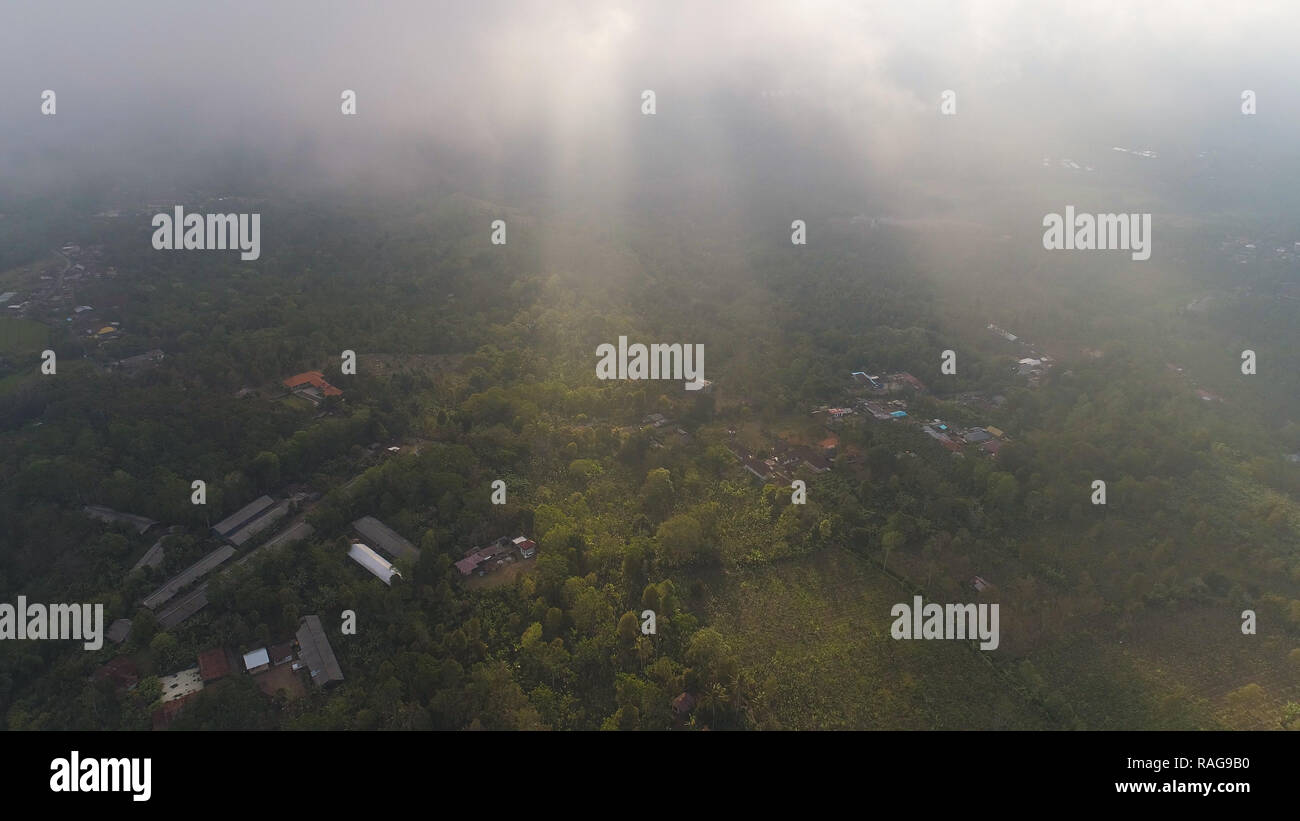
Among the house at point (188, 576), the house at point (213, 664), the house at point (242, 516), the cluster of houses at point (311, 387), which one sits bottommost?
the house at point (213, 664)

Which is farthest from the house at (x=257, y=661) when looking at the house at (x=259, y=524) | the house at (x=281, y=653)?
the house at (x=259, y=524)

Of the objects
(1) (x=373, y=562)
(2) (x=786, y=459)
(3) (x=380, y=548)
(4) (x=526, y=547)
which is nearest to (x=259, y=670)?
(1) (x=373, y=562)

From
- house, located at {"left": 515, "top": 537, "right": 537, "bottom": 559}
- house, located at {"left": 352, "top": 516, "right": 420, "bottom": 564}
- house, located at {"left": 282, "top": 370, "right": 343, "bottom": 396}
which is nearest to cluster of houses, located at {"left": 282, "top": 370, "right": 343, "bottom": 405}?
house, located at {"left": 282, "top": 370, "right": 343, "bottom": 396}

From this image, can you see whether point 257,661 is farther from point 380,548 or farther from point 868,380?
point 868,380

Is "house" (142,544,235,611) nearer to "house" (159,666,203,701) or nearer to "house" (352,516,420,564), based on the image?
"house" (159,666,203,701)

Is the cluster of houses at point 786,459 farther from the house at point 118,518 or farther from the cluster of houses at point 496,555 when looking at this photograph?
the house at point 118,518
